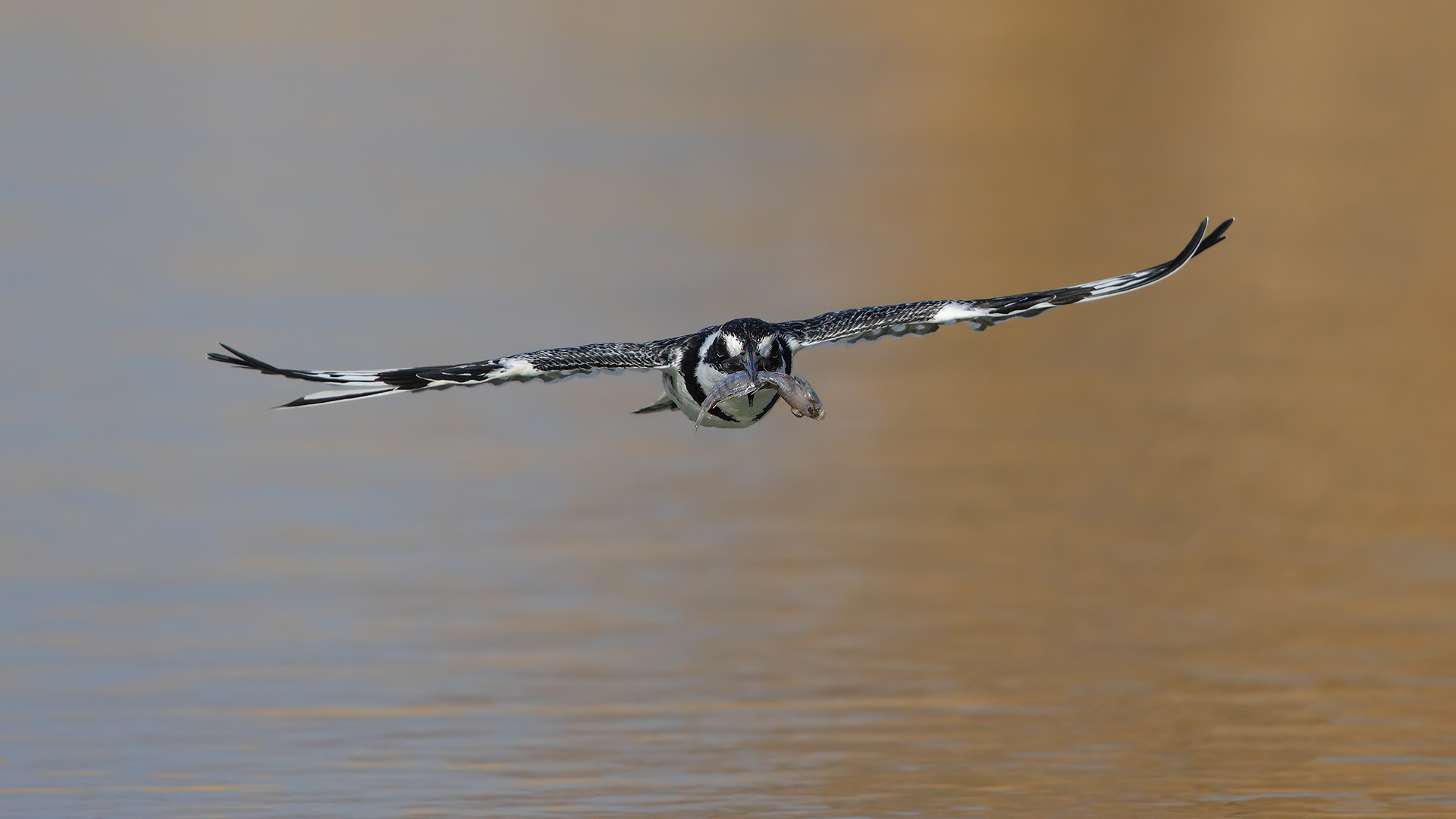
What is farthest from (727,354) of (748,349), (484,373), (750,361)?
(484,373)

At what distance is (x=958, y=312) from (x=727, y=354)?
5.70 feet

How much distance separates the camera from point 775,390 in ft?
42.5

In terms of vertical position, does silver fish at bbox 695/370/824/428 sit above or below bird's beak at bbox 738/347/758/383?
below

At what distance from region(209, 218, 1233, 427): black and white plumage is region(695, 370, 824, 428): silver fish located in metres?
0.36

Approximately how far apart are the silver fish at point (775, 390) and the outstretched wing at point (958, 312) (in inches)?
59.2

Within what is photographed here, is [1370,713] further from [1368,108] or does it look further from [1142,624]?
[1368,108]

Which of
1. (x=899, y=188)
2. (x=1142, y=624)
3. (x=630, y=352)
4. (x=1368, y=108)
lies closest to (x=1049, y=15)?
(x=1368, y=108)

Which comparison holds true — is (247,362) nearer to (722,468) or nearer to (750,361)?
(750,361)

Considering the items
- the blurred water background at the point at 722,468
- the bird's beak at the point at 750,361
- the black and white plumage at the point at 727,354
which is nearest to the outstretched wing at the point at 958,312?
the black and white plumage at the point at 727,354

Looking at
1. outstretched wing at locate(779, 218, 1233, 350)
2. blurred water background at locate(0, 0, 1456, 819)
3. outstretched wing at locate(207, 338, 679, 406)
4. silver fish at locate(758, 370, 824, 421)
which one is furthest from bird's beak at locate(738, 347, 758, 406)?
blurred water background at locate(0, 0, 1456, 819)

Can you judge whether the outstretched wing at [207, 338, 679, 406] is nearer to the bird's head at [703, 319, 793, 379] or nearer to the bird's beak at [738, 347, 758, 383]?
the bird's head at [703, 319, 793, 379]

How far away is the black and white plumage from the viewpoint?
13.8 metres

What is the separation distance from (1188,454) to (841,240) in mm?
12561

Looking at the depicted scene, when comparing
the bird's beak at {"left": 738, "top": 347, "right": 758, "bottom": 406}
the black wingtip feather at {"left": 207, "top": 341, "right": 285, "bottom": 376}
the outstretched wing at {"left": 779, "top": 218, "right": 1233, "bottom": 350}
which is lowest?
the black wingtip feather at {"left": 207, "top": 341, "right": 285, "bottom": 376}
